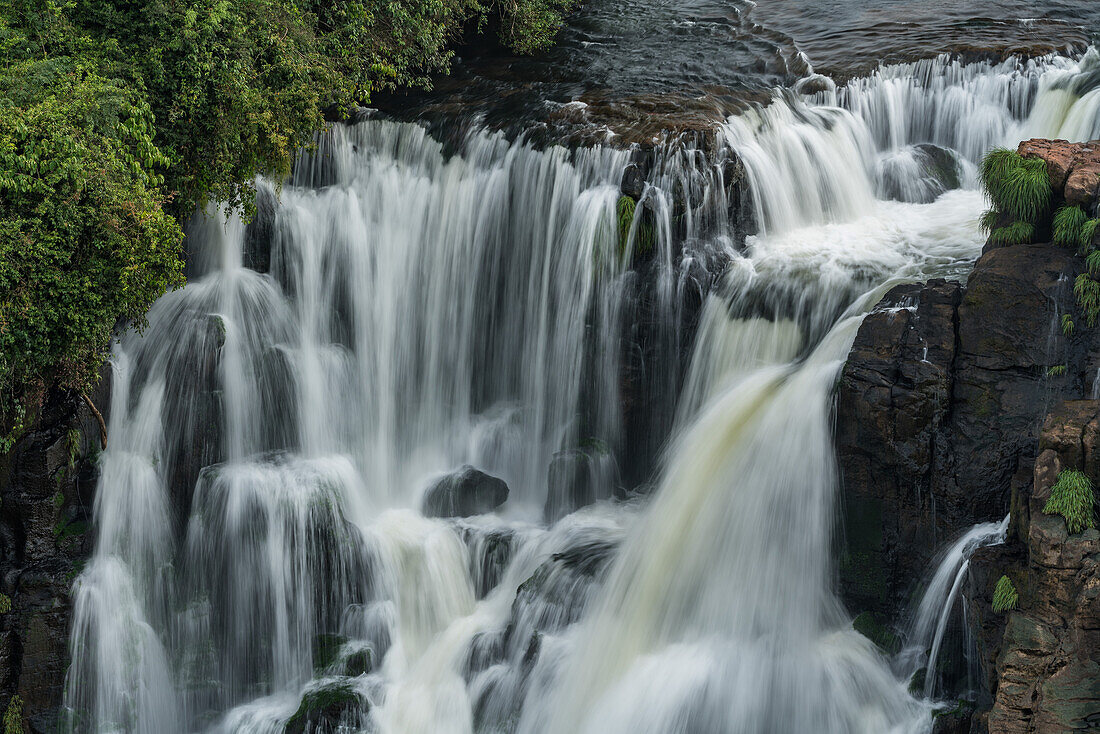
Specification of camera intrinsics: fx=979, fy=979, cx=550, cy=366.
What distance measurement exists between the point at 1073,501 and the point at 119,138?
9837 mm

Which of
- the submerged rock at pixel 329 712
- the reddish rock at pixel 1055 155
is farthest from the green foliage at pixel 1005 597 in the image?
the submerged rock at pixel 329 712

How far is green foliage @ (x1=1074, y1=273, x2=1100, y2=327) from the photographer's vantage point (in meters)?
8.95

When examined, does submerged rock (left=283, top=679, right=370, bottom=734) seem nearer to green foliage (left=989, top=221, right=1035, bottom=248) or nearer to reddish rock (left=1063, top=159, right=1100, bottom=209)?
green foliage (left=989, top=221, right=1035, bottom=248)

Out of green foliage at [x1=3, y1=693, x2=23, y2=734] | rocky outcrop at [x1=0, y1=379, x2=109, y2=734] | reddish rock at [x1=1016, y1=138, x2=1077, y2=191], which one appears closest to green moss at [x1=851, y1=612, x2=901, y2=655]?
reddish rock at [x1=1016, y1=138, x2=1077, y2=191]

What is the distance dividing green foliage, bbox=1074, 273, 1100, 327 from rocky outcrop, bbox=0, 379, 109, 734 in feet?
34.6

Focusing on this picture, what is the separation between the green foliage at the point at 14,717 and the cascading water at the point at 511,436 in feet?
1.99

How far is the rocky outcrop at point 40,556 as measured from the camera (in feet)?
34.8

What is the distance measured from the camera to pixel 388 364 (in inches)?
560

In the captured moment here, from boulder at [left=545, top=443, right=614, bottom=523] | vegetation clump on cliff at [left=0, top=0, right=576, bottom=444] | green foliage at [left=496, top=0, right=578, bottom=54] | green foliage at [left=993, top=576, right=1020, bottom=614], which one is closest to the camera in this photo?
green foliage at [left=993, top=576, right=1020, bottom=614]

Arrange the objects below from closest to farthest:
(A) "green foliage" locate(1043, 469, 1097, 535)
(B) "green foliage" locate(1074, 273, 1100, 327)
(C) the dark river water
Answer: (A) "green foliage" locate(1043, 469, 1097, 535)
(B) "green foliage" locate(1074, 273, 1100, 327)
(C) the dark river water

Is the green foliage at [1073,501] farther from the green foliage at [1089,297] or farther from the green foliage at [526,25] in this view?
the green foliage at [526,25]

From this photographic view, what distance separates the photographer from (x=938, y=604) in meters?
9.31

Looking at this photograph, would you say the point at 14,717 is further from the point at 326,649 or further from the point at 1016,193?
the point at 1016,193

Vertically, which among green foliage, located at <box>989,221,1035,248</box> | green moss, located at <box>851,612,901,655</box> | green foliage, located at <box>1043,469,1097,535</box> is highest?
green foliage, located at <box>989,221,1035,248</box>
